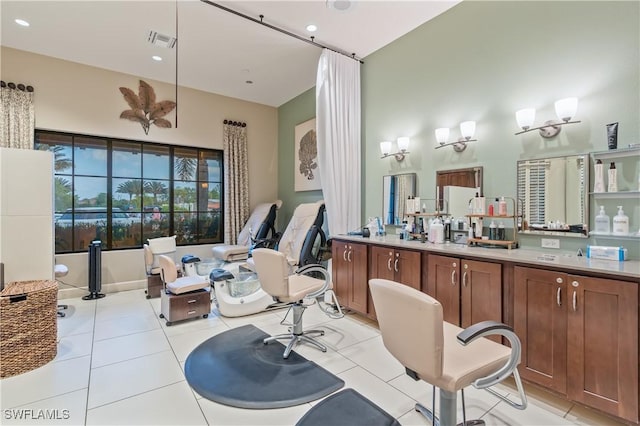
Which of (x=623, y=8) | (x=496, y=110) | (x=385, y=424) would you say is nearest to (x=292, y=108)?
(x=496, y=110)

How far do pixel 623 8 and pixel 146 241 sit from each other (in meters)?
6.53

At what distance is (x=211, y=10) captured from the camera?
11.2 feet

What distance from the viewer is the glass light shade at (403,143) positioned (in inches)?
149

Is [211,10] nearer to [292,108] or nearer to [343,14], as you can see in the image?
[343,14]

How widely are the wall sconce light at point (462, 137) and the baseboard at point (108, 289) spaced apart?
206 inches

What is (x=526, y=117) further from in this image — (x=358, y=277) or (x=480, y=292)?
(x=358, y=277)

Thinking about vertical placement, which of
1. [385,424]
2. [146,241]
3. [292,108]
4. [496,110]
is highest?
[292,108]

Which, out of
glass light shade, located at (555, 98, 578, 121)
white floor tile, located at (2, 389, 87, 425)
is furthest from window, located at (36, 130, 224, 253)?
glass light shade, located at (555, 98, 578, 121)

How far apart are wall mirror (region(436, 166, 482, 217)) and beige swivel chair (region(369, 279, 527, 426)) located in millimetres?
1842

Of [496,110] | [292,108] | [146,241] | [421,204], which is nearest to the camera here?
[496,110]

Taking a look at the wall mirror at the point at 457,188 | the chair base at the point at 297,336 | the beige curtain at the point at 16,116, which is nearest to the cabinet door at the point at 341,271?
the chair base at the point at 297,336

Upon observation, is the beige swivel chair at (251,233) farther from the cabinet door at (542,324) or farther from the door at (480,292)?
the cabinet door at (542,324)

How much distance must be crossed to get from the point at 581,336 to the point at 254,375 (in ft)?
7.66

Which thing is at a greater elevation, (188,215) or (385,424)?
(188,215)
